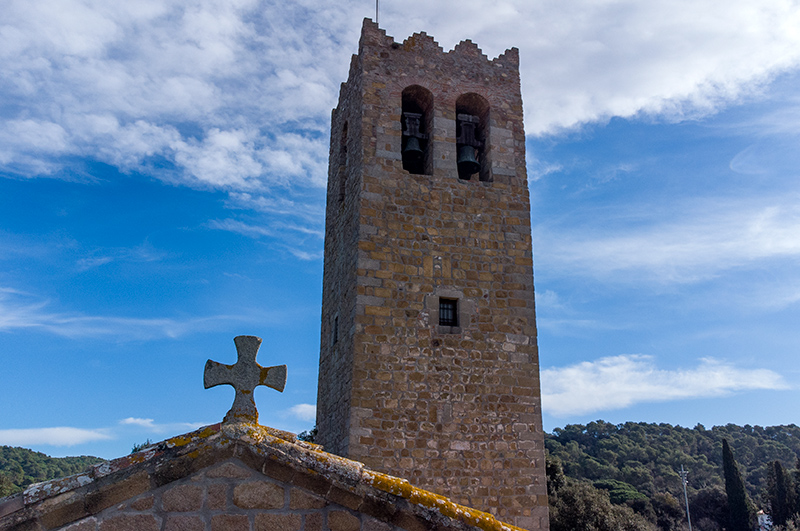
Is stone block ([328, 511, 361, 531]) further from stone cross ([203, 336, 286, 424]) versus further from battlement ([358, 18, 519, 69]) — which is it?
battlement ([358, 18, 519, 69])

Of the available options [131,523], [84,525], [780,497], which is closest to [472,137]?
[131,523]

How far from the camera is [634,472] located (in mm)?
47281

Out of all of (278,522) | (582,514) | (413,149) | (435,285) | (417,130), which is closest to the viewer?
(278,522)

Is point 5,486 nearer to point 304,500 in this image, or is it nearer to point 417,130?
point 417,130

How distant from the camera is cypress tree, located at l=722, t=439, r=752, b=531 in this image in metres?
34.8

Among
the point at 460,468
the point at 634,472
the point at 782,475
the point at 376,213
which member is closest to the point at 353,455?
the point at 460,468

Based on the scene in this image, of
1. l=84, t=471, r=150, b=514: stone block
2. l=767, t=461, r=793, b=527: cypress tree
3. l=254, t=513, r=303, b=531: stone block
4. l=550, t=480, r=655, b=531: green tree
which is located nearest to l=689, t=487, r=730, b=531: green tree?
l=767, t=461, r=793, b=527: cypress tree

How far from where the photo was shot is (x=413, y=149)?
1132cm

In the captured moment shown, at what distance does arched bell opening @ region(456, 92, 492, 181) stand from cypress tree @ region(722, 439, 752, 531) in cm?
3103

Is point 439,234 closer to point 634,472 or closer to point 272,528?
point 272,528

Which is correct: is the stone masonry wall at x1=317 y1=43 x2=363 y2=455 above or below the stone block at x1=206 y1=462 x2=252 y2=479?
above

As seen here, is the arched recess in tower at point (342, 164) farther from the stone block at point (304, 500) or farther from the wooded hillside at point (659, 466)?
the wooded hillside at point (659, 466)

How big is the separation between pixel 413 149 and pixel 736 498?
33.7 meters

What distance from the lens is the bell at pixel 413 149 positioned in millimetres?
11344
